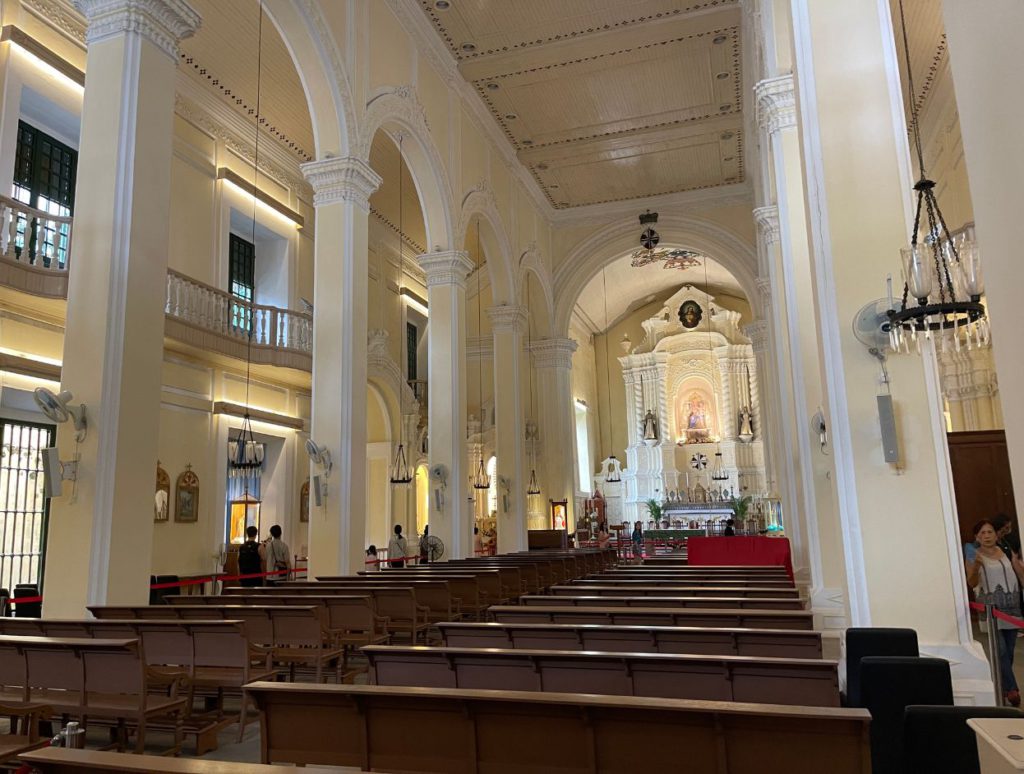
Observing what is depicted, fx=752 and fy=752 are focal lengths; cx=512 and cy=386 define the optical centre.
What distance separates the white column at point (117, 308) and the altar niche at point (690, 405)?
21.2 meters

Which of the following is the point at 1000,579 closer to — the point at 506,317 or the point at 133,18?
the point at 133,18

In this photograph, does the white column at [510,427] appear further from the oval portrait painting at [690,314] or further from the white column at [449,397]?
the oval portrait painting at [690,314]

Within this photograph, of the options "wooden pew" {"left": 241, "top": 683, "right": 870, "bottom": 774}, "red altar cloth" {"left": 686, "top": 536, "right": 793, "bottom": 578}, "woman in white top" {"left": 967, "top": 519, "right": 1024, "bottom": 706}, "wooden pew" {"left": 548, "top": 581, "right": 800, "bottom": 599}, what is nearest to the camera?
"wooden pew" {"left": 241, "top": 683, "right": 870, "bottom": 774}

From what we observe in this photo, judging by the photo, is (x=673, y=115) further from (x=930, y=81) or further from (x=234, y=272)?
(x=234, y=272)

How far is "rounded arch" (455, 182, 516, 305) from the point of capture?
48.2 feet

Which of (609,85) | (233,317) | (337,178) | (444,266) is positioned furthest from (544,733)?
(609,85)

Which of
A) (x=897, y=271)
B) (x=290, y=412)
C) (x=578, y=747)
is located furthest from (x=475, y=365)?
(x=578, y=747)

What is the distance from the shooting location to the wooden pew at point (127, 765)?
172 centimetres

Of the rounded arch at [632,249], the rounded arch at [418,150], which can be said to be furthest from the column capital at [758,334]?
the rounded arch at [418,150]

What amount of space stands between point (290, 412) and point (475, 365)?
328 inches

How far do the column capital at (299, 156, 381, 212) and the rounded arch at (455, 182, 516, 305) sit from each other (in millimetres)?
4911

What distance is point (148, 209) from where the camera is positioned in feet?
19.8

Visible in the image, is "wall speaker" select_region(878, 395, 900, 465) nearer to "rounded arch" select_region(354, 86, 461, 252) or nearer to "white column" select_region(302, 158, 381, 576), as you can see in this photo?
"white column" select_region(302, 158, 381, 576)

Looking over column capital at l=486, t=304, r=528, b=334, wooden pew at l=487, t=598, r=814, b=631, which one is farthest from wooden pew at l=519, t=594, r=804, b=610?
column capital at l=486, t=304, r=528, b=334
